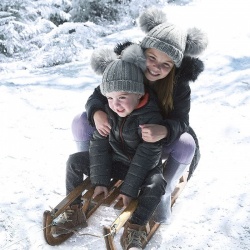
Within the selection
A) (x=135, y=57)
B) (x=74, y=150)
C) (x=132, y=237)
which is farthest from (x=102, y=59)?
(x=74, y=150)

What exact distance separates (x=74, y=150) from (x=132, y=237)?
137cm

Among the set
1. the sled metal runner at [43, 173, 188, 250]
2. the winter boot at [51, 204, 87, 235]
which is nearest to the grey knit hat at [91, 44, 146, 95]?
the sled metal runner at [43, 173, 188, 250]

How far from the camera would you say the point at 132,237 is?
210 centimetres

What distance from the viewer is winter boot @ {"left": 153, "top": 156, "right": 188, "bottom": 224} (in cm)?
233

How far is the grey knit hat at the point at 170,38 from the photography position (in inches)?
84.7

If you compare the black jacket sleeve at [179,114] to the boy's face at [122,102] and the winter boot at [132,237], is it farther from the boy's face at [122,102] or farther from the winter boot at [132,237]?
the winter boot at [132,237]

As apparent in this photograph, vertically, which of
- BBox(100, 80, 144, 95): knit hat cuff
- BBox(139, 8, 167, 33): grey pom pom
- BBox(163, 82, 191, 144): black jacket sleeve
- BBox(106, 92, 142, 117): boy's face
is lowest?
BBox(163, 82, 191, 144): black jacket sleeve

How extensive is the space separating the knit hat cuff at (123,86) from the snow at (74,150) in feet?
3.05

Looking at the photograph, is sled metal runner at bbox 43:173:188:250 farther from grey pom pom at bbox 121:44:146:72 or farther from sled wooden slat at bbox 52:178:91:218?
grey pom pom at bbox 121:44:146:72

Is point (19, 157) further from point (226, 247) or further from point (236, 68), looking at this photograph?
point (236, 68)

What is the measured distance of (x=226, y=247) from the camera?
224 centimetres

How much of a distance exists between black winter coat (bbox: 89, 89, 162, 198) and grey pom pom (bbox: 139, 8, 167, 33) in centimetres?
48

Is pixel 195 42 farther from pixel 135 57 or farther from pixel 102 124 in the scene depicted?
pixel 102 124

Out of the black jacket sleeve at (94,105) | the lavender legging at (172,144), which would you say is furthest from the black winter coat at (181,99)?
the lavender legging at (172,144)
